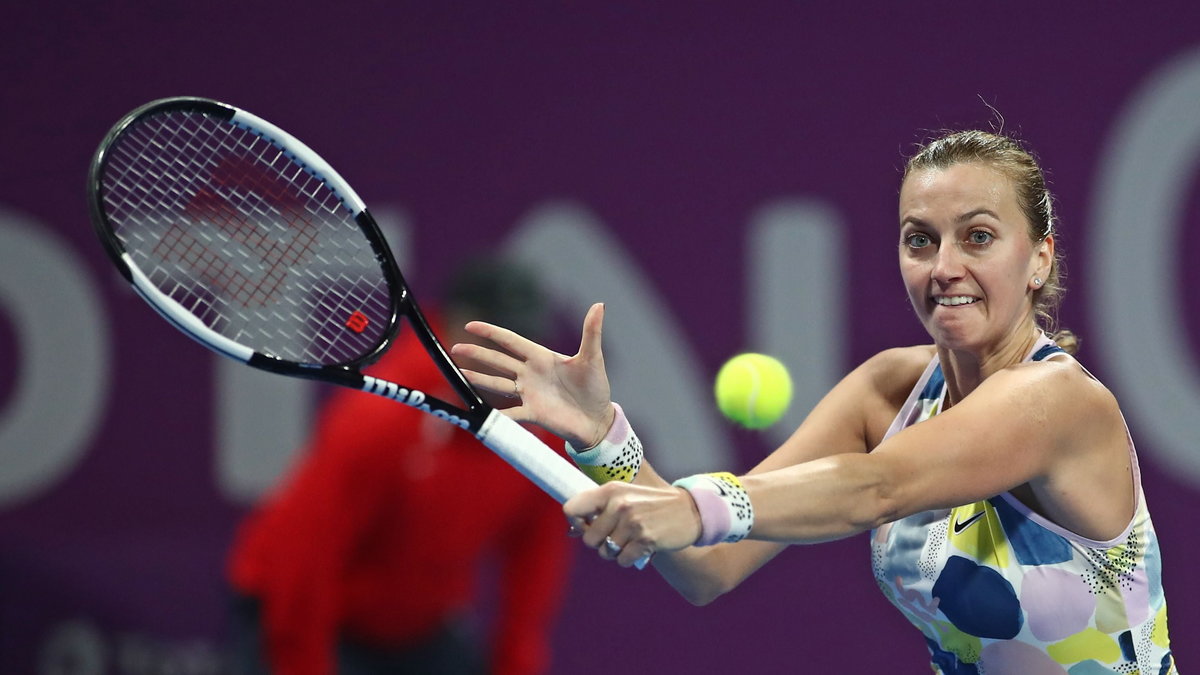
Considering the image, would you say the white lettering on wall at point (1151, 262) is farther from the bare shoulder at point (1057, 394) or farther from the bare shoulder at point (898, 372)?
the bare shoulder at point (1057, 394)

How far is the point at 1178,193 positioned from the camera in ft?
15.6

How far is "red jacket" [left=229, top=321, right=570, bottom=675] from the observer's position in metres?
3.51

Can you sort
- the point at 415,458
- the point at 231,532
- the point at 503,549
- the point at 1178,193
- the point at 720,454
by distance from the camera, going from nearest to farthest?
the point at 415,458, the point at 503,549, the point at 1178,193, the point at 720,454, the point at 231,532

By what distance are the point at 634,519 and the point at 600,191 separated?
338 centimetres

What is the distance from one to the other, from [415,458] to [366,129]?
84.3 inches

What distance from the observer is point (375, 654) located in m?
3.81

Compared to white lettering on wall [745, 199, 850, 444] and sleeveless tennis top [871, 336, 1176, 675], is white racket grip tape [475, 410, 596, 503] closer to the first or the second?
sleeveless tennis top [871, 336, 1176, 675]

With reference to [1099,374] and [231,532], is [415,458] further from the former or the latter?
[1099,374]

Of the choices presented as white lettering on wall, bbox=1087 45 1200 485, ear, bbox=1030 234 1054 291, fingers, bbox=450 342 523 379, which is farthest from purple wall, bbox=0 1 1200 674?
fingers, bbox=450 342 523 379

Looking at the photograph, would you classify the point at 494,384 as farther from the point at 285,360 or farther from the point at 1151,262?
the point at 1151,262

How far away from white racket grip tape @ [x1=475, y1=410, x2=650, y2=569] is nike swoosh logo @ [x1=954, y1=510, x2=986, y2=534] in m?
0.66

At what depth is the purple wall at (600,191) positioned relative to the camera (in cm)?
479

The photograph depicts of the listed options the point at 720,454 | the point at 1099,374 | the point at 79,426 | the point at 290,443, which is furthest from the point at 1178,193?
the point at 79,426

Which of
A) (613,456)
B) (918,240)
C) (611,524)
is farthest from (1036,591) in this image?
(611,524)
